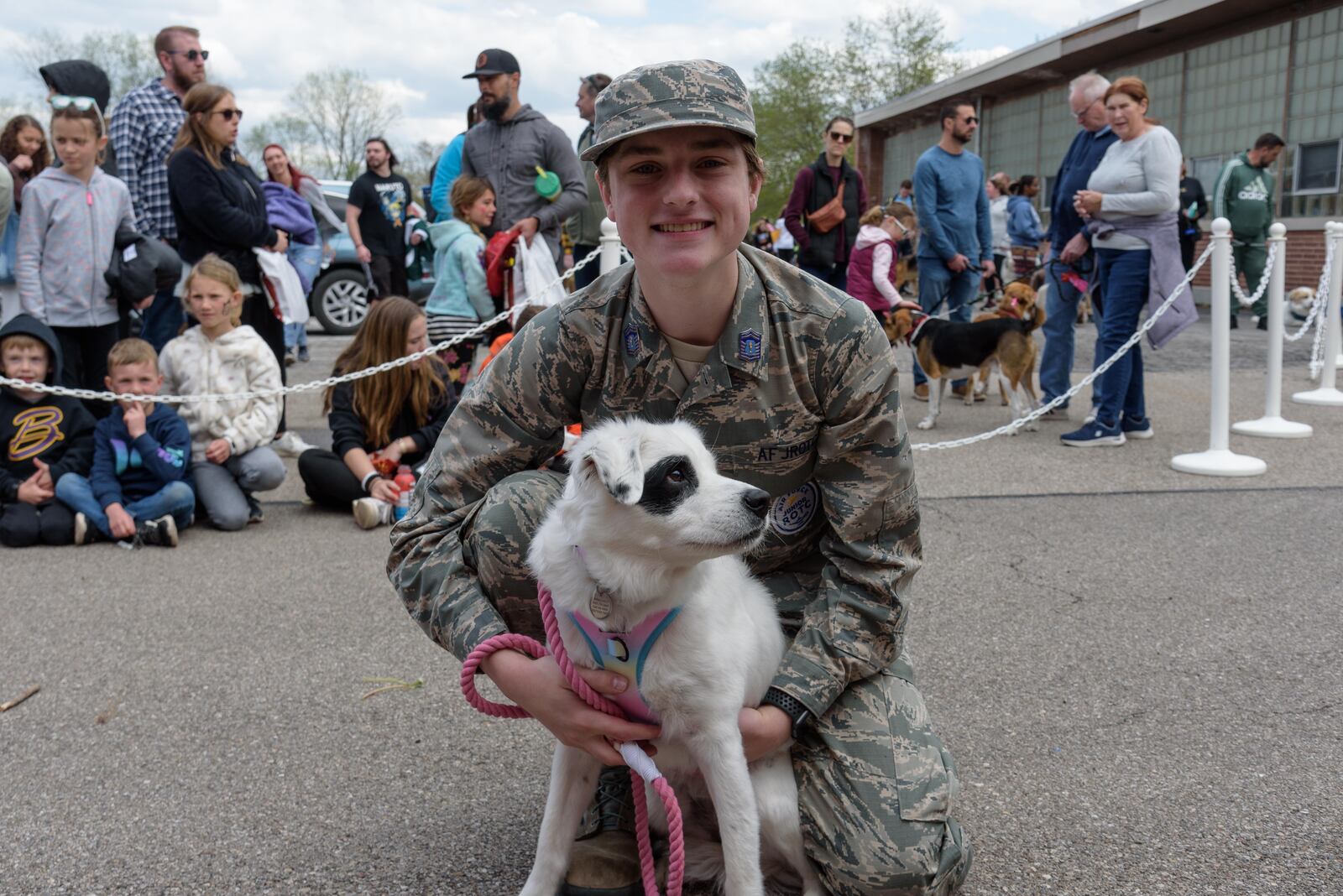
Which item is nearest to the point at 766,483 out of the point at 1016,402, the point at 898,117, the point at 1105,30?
the point at 1016,402

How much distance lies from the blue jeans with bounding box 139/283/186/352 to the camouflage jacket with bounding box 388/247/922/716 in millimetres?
5212

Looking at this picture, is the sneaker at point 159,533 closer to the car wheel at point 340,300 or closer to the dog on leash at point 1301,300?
the car wheel at point 340,300

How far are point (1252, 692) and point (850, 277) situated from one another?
6.64m

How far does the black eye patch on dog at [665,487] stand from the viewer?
2.07m

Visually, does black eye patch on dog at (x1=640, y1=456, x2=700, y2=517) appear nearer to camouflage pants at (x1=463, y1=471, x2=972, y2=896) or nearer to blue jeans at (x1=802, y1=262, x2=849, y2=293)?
camouflage pants at (x1=463, y1=471, x2=972, y2=896)

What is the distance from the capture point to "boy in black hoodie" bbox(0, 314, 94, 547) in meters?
5.48

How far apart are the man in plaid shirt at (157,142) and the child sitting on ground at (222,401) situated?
104 centimetres

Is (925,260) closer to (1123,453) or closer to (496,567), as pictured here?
(1123,453)

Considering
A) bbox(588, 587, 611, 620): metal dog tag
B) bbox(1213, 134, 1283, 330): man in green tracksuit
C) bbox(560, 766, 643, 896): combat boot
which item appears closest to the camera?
bbox(588, 587, 611, 620): metal dog tag

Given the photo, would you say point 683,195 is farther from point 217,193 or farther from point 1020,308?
point 1020,308

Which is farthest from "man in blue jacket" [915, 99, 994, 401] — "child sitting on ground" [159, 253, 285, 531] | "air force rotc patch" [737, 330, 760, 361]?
"air force rotc patch" [737, 330, 760, 361]

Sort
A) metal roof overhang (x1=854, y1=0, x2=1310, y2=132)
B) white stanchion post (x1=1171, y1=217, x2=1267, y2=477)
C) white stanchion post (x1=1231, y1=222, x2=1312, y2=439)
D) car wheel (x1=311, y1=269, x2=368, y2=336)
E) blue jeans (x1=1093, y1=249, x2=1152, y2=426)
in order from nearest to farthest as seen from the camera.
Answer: white stanchion post (x1=1171, y1=217, x2=1267, y2=477)
blue jeans (x1=1093, y1=249, x2=1152, y2=426)
white stanchion post (x1=1231, y1=222, x2=1312, y2=439)
car wheel (x1=311, y1=269, x2=368, y2=336)
metal roof overhang (x1=854, y1=0, x2=1310, y2=132)

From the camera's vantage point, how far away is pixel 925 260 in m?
9.41

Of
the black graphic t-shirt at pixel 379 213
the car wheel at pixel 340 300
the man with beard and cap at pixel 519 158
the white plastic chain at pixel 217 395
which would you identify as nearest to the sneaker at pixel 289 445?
the white plastic chain at pixel 217 395
